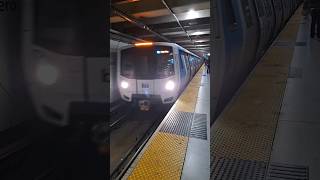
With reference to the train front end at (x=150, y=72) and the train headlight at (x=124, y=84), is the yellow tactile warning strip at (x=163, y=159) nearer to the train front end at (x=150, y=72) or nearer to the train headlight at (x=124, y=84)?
the train front end at (x=150, y=72)

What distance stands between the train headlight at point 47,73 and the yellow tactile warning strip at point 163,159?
1229 mm

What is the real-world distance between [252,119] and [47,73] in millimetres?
1944

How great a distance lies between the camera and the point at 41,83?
6.13 ft

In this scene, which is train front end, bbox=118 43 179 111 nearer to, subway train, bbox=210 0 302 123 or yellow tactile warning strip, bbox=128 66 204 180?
subway train, bbox=210 0 302 123

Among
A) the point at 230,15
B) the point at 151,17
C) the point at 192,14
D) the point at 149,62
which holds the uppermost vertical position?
the point at 192,14

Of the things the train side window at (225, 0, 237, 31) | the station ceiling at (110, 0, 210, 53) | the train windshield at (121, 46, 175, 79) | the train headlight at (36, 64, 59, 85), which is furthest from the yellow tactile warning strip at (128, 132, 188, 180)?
the train windshield at (121, 46, 175, 79)

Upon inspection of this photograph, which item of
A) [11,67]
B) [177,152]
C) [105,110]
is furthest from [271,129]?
[11,67]

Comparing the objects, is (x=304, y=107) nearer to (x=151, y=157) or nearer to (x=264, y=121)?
(x=264, y=121)

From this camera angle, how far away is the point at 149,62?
6.16 meters

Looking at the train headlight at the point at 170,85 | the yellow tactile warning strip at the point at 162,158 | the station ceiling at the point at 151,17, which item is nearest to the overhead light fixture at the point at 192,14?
the station ceiling at the point at 151,17

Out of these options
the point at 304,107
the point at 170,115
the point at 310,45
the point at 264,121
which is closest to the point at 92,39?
the point at 264,121

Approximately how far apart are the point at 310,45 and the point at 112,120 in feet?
16.3

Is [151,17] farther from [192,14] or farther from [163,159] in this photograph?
[163,159]

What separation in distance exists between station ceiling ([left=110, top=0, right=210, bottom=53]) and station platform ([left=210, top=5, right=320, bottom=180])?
2077 mm
